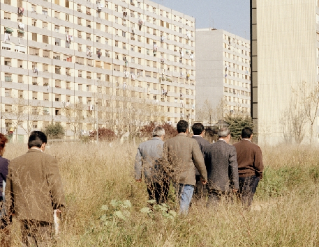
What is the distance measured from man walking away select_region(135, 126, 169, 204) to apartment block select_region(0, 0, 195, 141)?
62477mm

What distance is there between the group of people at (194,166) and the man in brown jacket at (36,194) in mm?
2507

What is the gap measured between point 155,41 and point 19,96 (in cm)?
3583

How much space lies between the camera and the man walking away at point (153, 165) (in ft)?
30.7

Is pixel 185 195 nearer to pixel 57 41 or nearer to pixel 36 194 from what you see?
pixel 36 194

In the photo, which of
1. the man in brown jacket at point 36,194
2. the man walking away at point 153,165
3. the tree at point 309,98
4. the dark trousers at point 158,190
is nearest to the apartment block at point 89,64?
the tree at point 309,98

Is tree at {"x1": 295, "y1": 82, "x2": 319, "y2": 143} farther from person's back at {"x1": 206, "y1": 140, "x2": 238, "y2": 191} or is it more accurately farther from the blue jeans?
the blue jeans

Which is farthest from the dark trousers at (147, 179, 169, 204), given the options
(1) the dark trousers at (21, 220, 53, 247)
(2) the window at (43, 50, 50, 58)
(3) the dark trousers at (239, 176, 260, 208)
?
(2) the window at (43, 50, 50, 58)

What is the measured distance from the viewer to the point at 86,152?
19344 millimetres

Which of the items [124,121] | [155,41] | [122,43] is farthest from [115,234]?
[155,41]

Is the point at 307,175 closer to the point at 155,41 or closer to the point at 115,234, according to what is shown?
the point at 115,234

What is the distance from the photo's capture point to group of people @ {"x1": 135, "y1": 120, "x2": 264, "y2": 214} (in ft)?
30.1

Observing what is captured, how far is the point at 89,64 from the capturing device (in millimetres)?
92062

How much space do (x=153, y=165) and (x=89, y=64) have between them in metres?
83.8

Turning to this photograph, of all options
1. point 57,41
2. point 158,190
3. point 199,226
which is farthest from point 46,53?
point 199,226
